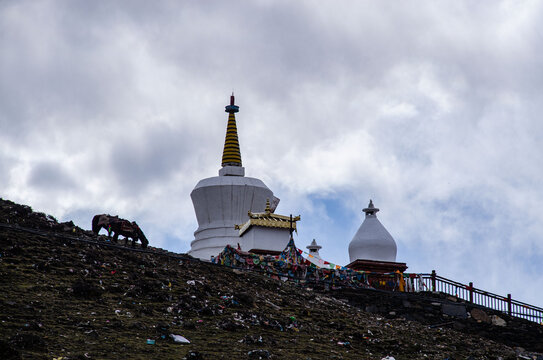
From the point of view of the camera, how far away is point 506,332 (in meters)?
27.8

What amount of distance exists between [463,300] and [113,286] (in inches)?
613

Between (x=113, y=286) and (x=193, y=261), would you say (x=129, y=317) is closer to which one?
(x=113, y=286)

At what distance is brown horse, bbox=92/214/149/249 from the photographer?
94.6 ft

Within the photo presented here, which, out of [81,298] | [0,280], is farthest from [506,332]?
[0,280]

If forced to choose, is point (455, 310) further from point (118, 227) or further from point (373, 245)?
point (118, 227)

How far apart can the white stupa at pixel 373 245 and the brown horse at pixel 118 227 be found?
13818mm

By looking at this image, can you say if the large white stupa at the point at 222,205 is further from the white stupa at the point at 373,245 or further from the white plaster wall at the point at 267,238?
the white stupa at the point at 373,245

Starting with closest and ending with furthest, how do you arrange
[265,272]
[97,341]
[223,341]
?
1. [97,341]
2. [223,341]
3. [265,272]

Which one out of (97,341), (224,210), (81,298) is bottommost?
(97,341)

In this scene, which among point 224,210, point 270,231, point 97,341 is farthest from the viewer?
point 224,210

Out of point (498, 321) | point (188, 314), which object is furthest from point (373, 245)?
point (188, 314)

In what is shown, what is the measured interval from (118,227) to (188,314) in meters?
9.86

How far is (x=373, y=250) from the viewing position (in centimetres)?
3928

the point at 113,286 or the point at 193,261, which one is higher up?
the point at 193,261
